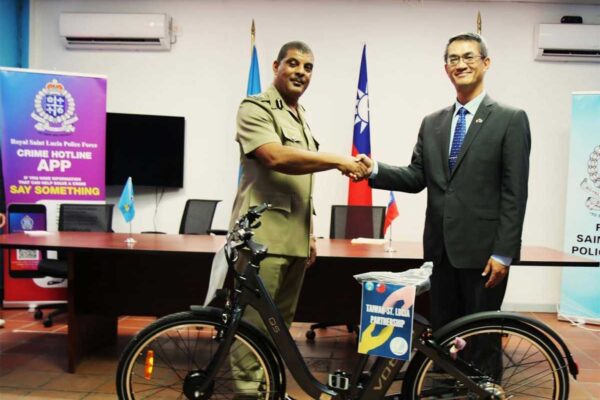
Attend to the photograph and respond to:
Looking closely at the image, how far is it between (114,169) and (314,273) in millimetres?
2770

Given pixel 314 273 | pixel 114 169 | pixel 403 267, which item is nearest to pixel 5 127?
pixel 114 169

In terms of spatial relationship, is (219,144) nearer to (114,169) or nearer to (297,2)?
(114,169)

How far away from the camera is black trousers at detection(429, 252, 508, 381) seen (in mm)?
1815

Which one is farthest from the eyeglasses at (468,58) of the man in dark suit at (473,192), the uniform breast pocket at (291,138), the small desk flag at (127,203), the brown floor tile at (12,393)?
the brown floor tile at (12,393)

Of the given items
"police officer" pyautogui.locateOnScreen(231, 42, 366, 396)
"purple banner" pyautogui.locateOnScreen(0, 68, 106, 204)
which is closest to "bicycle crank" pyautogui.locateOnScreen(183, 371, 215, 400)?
"police officer" pyautogui.locateOnScreen(231, 42, 366, 396)

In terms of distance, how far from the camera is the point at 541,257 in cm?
283

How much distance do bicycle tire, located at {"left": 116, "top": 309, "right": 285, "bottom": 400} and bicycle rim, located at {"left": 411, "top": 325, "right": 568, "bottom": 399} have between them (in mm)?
503

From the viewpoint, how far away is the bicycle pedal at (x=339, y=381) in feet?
5.72

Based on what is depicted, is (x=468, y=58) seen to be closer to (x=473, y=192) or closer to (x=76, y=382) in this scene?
(x=473, y=192)

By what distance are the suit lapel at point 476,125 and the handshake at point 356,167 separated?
34 centimetres

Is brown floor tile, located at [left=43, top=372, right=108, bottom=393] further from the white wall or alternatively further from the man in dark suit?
the white wall

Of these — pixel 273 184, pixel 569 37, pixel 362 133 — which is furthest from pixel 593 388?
pixel 569 37

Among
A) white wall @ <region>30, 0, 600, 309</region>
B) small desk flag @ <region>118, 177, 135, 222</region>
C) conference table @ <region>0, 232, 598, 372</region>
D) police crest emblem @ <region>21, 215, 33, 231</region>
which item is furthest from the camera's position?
white wall @ <region>30, 0, 600, 309</region>

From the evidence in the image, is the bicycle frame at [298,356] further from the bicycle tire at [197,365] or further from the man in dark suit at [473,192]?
the man in dark suit at [473,192]
